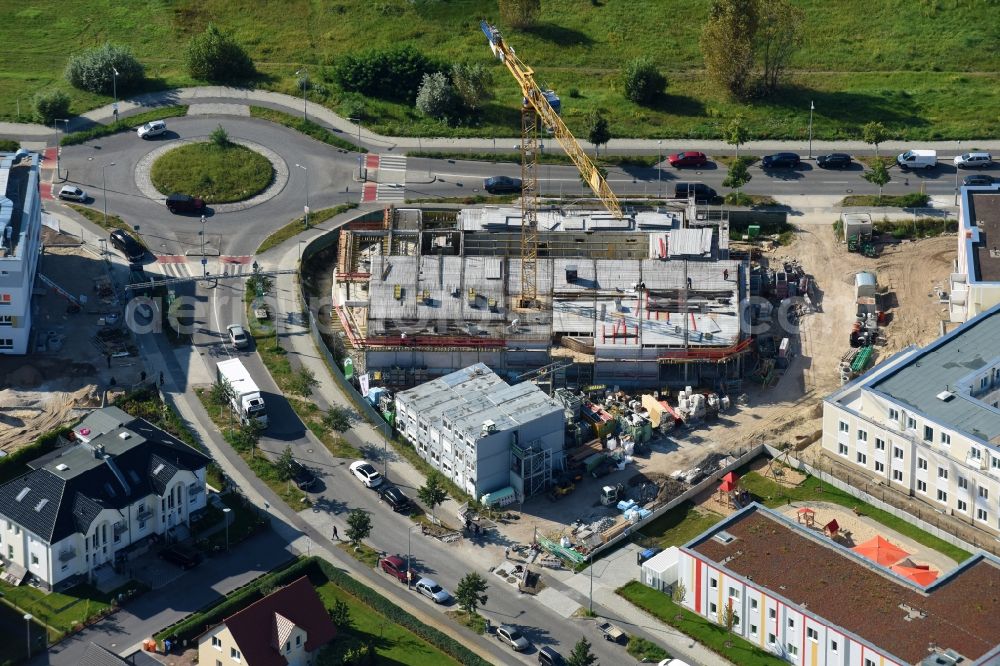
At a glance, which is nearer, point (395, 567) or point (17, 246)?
point (395, 567)

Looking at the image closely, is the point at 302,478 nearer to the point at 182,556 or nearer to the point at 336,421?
the point at 336,421

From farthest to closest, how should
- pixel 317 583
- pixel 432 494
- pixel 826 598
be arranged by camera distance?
pixel 432 494 → pixel 317 583 → pixel 826 598

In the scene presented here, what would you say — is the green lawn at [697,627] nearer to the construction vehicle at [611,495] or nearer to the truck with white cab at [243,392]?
the construction vehicle at [611,495]

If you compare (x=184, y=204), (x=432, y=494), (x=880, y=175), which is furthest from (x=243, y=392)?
(x=880, y=175)

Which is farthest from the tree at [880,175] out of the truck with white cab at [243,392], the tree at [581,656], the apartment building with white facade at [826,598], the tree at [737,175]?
the tree at [581,656]

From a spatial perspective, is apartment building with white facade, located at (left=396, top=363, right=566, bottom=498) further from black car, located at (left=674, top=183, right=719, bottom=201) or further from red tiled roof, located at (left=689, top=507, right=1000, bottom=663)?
black car, located at (left=674, top=183, right=719, bottom=201)

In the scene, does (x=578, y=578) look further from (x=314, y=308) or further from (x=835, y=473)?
(x=314, y=308)

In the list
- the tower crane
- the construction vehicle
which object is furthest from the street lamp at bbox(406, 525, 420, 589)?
the tower crane
